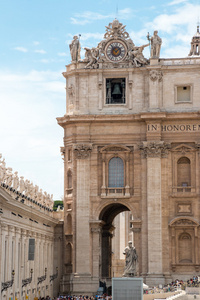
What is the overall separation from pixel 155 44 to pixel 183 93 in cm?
569

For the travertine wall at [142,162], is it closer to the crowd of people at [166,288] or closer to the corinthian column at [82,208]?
the corinthian column at [82,208]

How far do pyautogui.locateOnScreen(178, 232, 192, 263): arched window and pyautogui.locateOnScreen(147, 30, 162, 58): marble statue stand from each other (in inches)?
713

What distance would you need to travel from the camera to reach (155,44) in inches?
3231

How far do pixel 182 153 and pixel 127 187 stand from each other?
6.34 metres

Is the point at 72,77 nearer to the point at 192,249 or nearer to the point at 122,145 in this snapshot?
the point at 122,145

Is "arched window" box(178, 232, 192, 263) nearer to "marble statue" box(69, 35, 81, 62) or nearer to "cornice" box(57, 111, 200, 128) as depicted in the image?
"cornice" box(57, 111, 200, 128)

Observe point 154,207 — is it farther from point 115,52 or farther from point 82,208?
point 115,52

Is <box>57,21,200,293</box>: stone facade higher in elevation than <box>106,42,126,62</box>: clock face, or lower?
lower

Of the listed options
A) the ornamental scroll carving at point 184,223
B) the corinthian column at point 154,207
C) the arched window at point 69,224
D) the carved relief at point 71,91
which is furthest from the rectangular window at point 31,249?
the carved relief at point 71,91

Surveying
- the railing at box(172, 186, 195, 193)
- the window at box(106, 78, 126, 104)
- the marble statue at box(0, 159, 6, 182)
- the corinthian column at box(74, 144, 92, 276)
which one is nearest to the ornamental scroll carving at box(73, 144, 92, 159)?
the corinthian column at box(74, 144, 92, 276)

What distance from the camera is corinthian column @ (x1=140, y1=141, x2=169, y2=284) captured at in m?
77.8

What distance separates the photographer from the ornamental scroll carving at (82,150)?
3177 inches

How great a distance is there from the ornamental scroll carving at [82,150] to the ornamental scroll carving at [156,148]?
5470mm

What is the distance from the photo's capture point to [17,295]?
2452 inches
